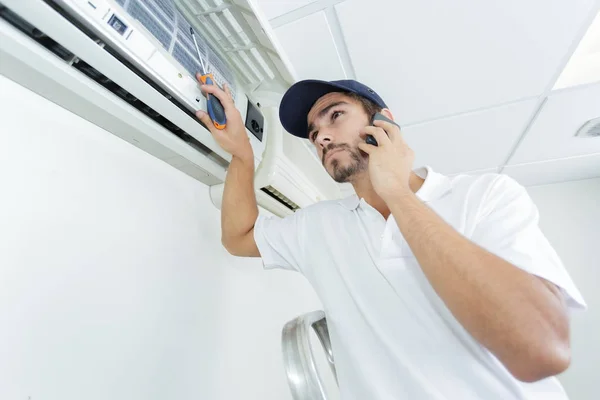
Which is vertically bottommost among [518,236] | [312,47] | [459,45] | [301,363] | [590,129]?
[301,363]

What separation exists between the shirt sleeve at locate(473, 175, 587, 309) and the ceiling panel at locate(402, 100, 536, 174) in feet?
3.32

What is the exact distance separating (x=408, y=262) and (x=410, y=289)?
66 mm

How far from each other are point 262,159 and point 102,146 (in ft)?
1.63

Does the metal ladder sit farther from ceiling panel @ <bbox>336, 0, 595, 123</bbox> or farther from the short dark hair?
ceiling panel @ <bbox>336, 0, 595, 123</bbox>

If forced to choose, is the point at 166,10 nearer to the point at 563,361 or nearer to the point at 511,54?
the point at 563,361

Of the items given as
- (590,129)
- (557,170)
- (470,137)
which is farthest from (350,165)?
(557,170)

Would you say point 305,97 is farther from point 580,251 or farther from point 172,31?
point 580,251

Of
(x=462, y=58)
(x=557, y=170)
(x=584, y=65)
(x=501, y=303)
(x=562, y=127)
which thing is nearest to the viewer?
(x=501, y=303)

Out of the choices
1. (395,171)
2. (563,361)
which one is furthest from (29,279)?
(563,361)

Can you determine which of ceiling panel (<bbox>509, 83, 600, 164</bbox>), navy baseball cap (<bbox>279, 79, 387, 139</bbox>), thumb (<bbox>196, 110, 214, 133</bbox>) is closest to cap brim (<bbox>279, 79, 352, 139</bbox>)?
navy baseball cap (<bbox>279, 79, 387, 139</bbox>)

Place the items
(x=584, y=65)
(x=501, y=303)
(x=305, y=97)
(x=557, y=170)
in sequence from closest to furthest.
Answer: (x=501, y=303) < (x=305, y=97) < (x=584, y=65) < (x=557, y=170)

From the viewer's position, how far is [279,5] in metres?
0.93

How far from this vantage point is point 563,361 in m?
0.43

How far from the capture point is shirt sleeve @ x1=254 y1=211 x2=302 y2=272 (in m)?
0.92
